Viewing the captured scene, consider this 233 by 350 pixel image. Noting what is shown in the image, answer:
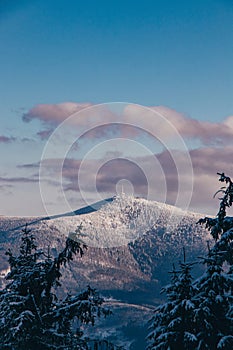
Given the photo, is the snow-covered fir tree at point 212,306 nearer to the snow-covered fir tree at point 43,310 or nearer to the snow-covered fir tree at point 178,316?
the snow-covered fir tree at point 178,316

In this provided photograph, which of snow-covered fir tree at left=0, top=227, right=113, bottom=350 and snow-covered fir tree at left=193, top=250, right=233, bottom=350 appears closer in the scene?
snow-covered fir tree at left=193, top=250, right=233, bottom=350

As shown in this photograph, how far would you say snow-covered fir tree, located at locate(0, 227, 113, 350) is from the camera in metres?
23.0

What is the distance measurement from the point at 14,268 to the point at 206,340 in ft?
33.8

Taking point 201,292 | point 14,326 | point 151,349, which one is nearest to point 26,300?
point 14,326

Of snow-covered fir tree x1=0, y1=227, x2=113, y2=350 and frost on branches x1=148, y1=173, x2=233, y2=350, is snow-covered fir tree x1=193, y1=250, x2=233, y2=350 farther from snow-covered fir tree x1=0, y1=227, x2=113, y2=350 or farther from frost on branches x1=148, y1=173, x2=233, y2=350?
snow-covered fir tree x1=0, y1=227, x2=113, y2=350

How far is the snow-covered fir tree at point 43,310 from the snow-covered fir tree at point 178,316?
414cm

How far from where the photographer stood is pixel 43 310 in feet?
79.7

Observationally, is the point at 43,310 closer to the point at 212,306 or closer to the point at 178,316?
the point at 178,316

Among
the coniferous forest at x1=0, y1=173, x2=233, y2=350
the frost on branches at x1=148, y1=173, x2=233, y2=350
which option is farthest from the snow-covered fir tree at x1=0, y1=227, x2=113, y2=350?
the frost on branches at x1=148, y1=173, x2=233, y2=350

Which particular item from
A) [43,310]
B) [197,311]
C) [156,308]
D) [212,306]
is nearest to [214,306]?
[212,306]

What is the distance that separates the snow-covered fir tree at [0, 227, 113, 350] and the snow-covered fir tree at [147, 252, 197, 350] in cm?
414

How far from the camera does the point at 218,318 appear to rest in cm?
1969

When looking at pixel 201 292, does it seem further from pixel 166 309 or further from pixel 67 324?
pixel 67 324

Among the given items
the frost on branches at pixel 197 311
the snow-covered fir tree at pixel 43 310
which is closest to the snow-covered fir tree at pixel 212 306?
the frost on branches at pixel 197 311
